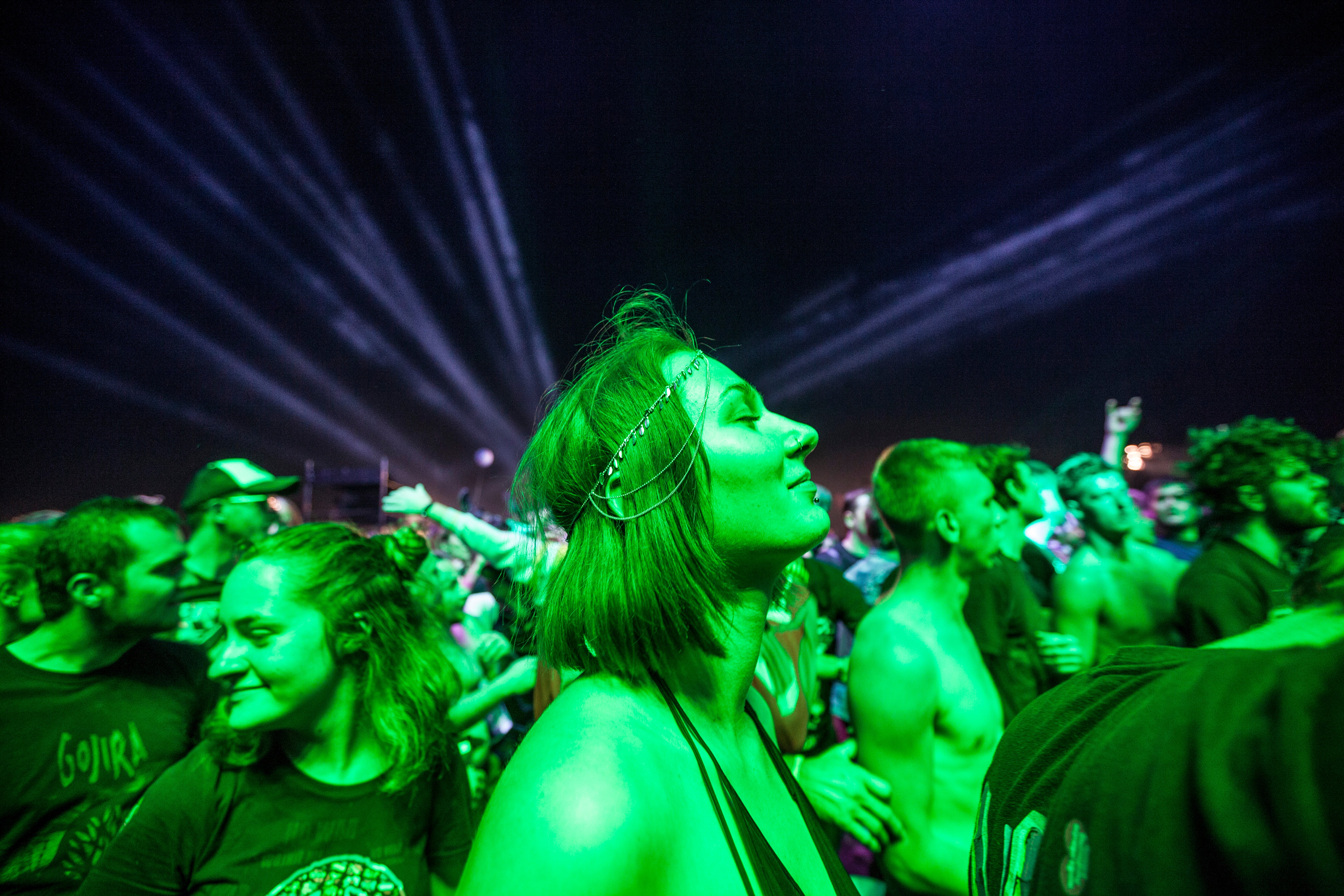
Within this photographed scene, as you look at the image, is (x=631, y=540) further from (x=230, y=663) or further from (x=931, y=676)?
(x=931, y=676)

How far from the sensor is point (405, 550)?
2.13 m

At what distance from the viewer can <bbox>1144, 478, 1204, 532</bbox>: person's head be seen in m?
6.00

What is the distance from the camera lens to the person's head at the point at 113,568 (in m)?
2.12

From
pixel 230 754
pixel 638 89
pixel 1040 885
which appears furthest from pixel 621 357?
pixel 638 89

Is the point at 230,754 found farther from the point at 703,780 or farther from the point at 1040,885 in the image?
the point at 1040,885

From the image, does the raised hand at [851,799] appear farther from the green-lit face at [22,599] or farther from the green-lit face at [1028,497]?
the green-lit face at [22,599]

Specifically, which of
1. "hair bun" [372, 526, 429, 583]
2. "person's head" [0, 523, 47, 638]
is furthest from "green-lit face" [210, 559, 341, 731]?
"person's head" [0, 523, 47, 638]

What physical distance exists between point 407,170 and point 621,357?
9805mm

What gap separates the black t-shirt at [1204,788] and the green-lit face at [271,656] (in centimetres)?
160

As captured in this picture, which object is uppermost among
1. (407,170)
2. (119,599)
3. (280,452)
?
(407,170)

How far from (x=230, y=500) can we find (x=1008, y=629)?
4.49 m

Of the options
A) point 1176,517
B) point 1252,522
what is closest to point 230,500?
point 1252,522

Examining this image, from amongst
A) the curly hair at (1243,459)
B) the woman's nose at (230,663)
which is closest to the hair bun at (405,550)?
the woman's nose at (230,663)

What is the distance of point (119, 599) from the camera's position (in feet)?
7.07
